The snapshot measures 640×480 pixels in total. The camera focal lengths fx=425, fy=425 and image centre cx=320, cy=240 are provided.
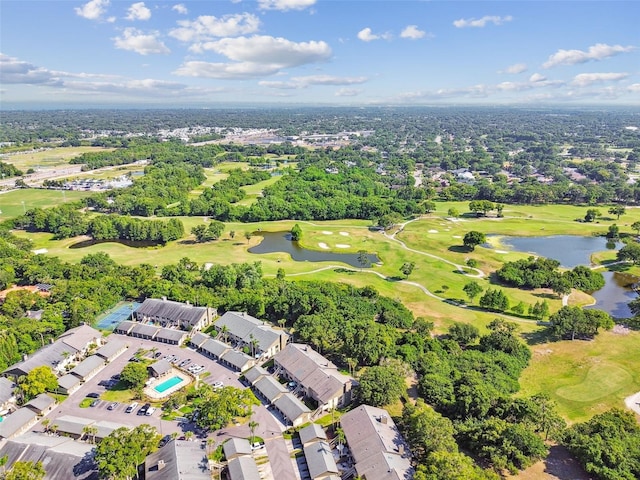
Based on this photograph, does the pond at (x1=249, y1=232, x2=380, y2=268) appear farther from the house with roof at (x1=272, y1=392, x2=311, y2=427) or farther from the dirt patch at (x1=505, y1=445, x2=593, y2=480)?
the dirt patch at (x1=505, y1=445, x2=593, y2=480)

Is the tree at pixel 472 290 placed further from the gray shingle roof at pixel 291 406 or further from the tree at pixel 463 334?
the gray shingle roof at pixel 291 406

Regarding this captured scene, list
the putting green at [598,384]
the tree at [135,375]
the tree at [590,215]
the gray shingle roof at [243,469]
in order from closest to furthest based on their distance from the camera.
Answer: the gray shingle roof at [243,469] < the tree at [135,375] < the putting green at [598,384] < the tree at [590,215]

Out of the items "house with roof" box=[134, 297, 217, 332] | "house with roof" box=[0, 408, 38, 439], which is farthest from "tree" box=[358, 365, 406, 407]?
"house with roof" box=[0, 408, 38, 439]

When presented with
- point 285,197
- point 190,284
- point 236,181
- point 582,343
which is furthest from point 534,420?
point 236,181

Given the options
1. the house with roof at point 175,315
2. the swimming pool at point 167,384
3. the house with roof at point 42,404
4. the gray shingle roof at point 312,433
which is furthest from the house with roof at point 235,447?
the house with roof at point 175,315

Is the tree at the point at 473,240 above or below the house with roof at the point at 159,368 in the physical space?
above
